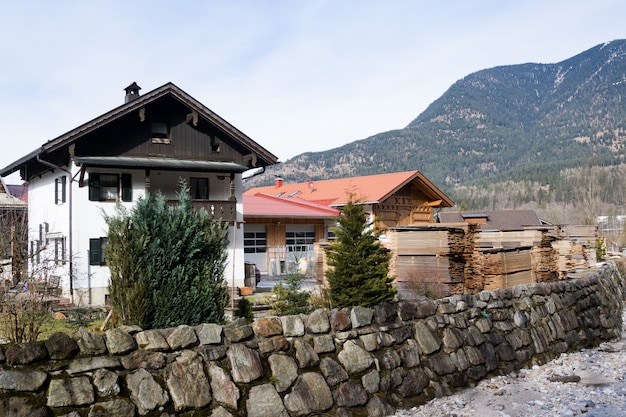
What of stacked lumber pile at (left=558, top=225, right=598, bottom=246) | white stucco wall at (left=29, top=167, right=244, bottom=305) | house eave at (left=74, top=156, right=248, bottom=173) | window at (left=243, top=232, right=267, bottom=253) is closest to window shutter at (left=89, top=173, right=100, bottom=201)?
white stucco wall at (left=29, top=167, right=244, bottom=305)

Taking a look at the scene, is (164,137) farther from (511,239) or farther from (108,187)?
(511,239)

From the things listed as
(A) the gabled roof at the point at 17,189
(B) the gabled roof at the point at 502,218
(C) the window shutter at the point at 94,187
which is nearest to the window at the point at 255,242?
(C) the window shutter at the point at 94,187

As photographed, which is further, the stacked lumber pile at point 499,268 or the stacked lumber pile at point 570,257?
the stacked lumber pile at point 570,257

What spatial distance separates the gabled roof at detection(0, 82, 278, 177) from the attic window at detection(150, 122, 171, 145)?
45.9 inches

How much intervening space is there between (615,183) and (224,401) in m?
128

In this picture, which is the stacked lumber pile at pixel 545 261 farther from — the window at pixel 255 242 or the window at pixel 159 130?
the window at pixel 255 242

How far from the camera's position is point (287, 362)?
24.3 ft

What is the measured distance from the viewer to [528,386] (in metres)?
9.46

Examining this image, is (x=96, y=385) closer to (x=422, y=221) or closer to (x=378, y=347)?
(x=378, y=347)

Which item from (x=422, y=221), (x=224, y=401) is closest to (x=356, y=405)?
(x=224, y=401)

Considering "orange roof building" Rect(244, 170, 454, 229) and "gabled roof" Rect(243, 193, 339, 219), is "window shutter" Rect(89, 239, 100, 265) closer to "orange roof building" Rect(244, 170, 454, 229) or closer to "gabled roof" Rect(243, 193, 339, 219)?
"gabled roof" Rect(243, 193, 339, 219)

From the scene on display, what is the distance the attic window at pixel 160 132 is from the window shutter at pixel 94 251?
14.6 feet

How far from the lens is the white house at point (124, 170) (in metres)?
20.8

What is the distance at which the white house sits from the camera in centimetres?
2081
